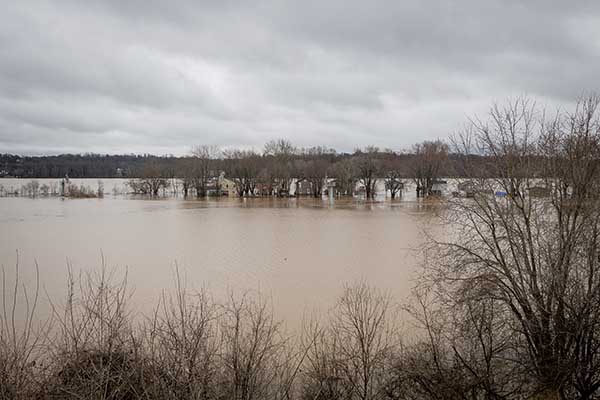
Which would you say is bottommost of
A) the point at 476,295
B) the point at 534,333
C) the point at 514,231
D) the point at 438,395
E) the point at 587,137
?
the point at 438,395

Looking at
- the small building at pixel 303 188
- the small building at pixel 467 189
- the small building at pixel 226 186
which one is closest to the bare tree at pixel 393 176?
the small building at pixel 303 188

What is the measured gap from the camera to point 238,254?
16.1 m

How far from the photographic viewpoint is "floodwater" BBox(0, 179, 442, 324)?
11172 millimetres

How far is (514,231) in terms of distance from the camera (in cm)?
708

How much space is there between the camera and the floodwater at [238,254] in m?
11.2

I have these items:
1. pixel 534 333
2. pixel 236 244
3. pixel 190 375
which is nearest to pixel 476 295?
pixel 534 333

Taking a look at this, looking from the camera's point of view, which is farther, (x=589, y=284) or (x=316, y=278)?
(x=316, y=278)

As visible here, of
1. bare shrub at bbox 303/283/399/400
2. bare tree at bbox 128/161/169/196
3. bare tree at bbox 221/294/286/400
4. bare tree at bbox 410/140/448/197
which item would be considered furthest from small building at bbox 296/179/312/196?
bare tree at bbox 221/294/286/400

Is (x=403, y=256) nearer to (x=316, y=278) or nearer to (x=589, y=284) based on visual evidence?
(x=316, y=278)

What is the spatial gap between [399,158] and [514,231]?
5031 cm

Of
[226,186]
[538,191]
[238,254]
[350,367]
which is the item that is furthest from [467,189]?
[226,186]

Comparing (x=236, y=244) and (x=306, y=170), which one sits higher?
(x=306, y=170)

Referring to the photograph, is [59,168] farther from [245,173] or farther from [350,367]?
[350,367]

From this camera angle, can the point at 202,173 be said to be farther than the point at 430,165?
Yes
